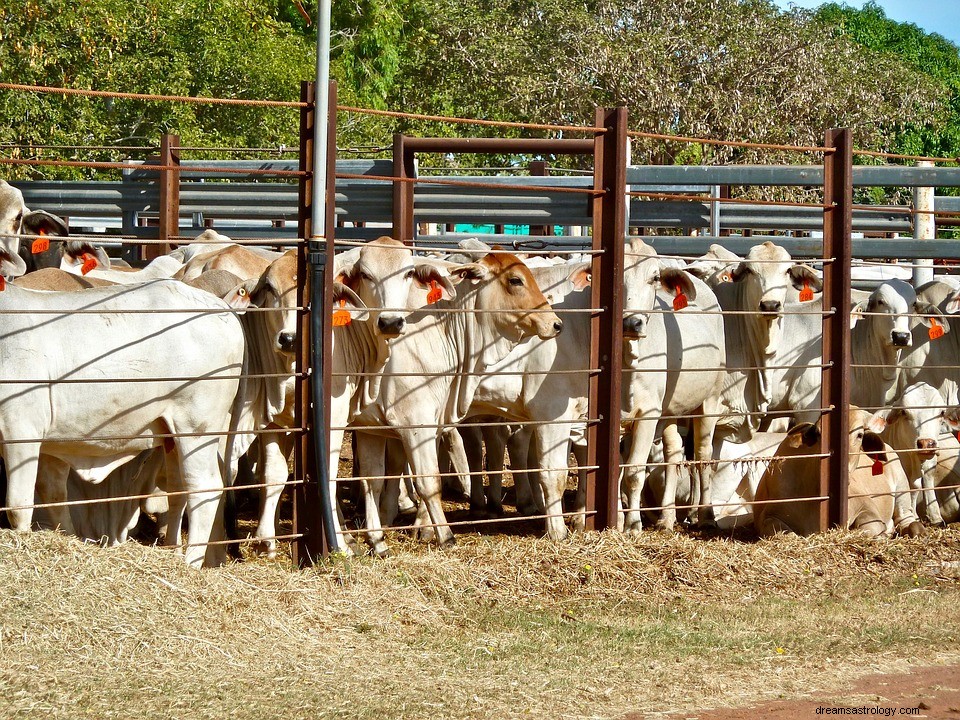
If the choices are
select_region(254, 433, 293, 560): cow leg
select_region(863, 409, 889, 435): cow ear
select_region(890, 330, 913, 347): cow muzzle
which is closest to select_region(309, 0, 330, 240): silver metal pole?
select_region(254, 433, 293, 560): cow leg

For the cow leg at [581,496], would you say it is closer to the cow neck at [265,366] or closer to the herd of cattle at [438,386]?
the herd of cattle at [438,386]

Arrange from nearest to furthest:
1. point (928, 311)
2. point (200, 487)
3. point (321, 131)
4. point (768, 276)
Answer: point (321, 131)
point (200, 487)
point (768, 276)
point (928, 311)

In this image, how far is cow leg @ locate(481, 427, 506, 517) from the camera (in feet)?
31.7

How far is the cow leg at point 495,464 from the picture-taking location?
9672 mm

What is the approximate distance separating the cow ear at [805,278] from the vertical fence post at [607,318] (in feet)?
9.56

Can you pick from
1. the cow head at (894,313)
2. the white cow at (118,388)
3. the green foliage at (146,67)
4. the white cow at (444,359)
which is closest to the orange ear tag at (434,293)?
the white cow at (444,359)

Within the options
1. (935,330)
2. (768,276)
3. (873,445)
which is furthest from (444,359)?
(935,330)

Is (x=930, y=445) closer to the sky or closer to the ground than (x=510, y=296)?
closer to the ground

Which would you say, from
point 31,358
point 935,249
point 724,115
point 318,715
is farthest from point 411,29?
point 318,715

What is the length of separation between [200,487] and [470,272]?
2480 mm

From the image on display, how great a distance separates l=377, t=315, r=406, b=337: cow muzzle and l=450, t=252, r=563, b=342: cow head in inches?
38.3

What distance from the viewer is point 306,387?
21.2 ft

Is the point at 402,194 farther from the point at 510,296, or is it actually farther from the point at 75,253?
the point at 75,253

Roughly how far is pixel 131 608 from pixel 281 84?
18.7 m
